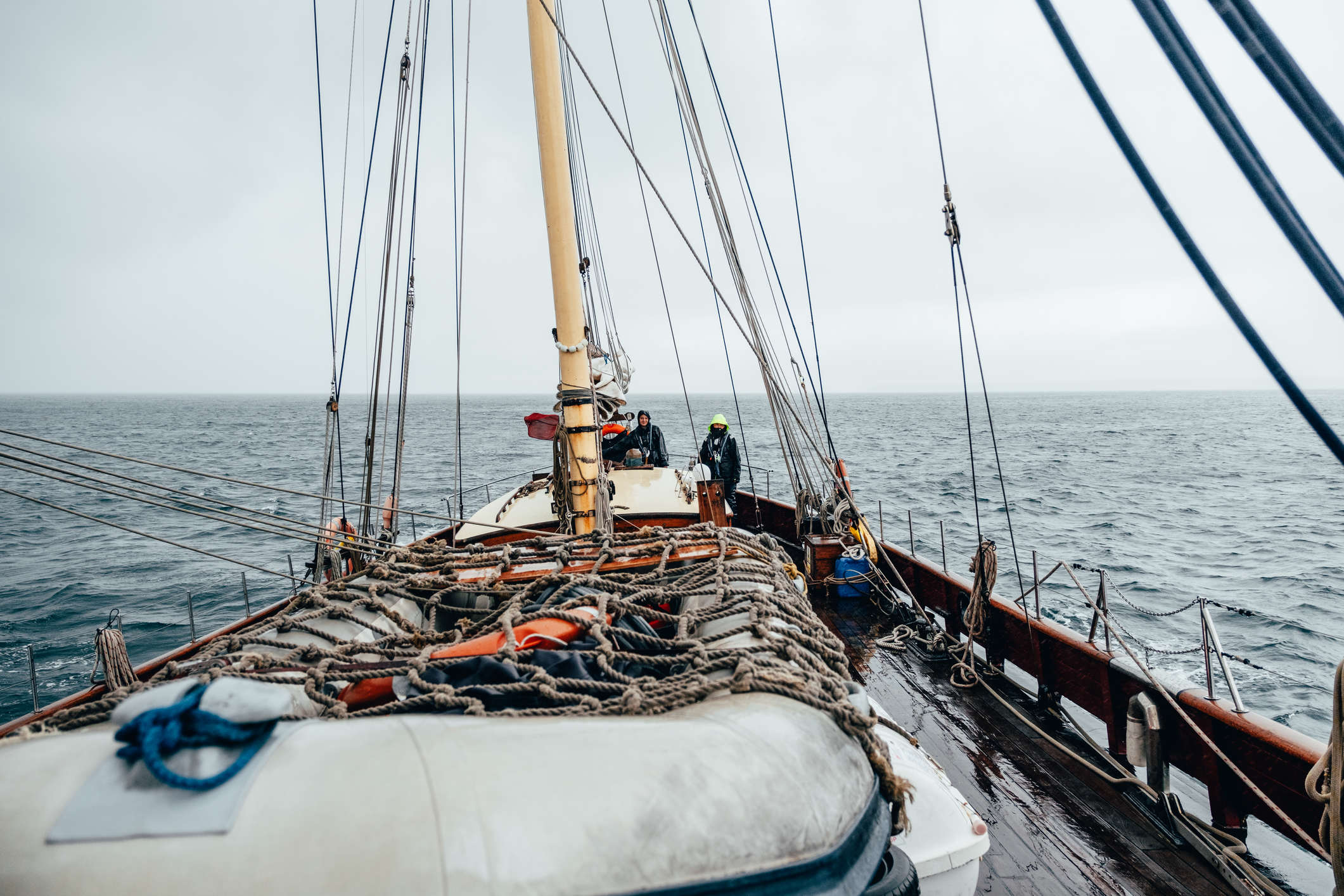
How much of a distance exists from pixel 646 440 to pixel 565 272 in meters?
4.58

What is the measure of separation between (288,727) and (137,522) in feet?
67.8

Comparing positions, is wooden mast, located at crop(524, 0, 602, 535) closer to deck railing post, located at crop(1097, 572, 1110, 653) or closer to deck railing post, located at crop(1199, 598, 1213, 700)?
deck railing post, located at crop(1097, 572, 1110, 653)

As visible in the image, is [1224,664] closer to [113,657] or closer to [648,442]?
[113,657]

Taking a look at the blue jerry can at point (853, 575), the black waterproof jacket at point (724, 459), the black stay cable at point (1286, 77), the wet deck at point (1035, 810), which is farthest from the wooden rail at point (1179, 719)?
the black waterproof jacket at point (724, 459)

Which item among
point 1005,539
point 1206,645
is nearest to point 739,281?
point 1206,645

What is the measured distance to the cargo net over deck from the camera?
5.92 ft

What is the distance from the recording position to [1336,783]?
2.14 m

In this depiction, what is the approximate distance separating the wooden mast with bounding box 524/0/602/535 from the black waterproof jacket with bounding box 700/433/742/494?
3147 millimetres

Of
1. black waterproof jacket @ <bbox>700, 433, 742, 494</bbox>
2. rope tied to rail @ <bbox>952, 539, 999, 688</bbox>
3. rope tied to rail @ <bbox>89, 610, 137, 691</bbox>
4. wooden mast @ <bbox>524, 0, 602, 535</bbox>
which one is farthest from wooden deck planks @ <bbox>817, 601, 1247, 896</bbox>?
rope tied to rail @ <bbox>89, 610, 137, 691</bbox>

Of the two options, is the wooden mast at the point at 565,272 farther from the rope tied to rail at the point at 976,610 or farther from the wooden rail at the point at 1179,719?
the wooden rail at the point at 1179,719

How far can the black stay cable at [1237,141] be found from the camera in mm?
1354

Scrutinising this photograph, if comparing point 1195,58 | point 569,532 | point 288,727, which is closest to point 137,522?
point 569,532

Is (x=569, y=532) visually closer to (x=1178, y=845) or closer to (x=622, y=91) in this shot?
(x=1178, y=845)

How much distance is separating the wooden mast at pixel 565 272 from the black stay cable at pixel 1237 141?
380 cm
